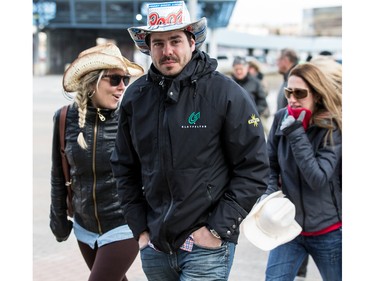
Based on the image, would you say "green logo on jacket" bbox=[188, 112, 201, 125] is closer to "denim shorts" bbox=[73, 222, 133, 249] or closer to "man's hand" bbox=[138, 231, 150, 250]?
"man's hand" bbox=[138, 231, 150, 250]

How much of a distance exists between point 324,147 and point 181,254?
4.17 feet

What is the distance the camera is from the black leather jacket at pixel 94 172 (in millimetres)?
3684

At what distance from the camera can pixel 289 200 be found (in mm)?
3615

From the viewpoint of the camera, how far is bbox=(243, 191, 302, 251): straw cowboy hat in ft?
11.4

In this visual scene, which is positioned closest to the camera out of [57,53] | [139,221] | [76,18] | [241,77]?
[139,221]

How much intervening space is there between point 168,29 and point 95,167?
1.16 m

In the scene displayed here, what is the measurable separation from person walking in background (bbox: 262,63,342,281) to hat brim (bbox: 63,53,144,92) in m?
1.02

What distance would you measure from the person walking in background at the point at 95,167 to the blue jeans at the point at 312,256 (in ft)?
2.72

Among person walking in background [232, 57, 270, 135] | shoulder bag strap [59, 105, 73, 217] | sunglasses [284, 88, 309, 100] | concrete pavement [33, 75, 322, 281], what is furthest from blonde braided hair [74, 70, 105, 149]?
person walking in background [232, 57, 270, 135]

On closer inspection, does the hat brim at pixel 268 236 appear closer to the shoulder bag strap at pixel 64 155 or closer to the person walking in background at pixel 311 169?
the person walking in background at pixel 311 169

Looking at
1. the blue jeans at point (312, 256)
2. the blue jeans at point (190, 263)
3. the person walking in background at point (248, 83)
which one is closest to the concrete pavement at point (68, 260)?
the blue jeans at point (312, 256)

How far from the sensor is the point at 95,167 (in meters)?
3.67

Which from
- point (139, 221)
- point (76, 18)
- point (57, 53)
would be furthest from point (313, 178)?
Answer: point (57, 53)
